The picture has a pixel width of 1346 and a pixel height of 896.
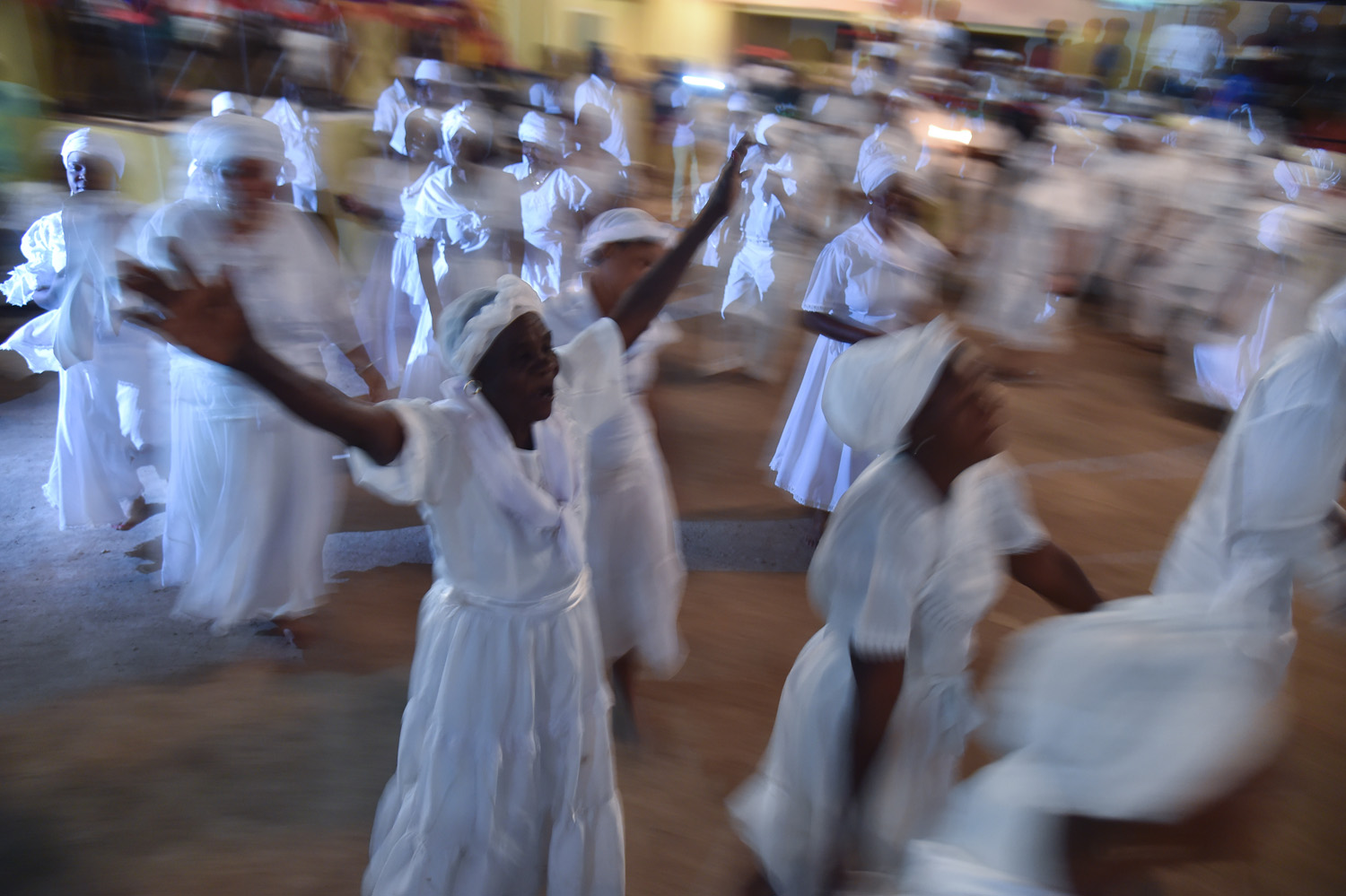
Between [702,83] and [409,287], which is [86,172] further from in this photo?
[702,83]

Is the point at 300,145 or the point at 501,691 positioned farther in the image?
the point at 300,145

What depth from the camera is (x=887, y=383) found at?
1.72 metres

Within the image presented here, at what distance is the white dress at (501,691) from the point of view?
1953mm

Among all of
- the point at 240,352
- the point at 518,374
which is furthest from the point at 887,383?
the point at 240,352

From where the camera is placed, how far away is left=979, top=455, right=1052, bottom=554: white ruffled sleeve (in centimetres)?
189

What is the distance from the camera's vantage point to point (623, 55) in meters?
15.8

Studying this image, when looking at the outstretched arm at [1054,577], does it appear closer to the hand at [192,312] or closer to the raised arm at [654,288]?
the raised arm at [654,288]

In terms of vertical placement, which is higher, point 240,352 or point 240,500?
point 240,352

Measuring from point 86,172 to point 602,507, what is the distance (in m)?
2.78

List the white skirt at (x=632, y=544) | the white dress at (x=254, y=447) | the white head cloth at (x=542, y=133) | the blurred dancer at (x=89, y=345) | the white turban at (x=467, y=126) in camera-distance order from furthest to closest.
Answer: the white head cloth at (x=542, y=133) < the white turban at (x=467, y=126) < the blurred dancer at (x=89, y=345) < the white dress at (x=254, y=447) < the white skirt at (x=632, y=544)

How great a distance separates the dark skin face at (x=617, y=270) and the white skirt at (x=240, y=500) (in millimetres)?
1174

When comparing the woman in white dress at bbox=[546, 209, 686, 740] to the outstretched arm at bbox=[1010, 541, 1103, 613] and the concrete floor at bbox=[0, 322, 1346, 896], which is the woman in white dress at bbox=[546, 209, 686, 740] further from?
the outstretched arm at bbox=[1010, 541, 1103, 613]

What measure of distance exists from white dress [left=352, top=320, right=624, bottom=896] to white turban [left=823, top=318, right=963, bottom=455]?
664mm

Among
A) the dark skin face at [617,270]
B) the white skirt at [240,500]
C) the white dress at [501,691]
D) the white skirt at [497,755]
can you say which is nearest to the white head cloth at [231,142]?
the white skirt at [240,500]
